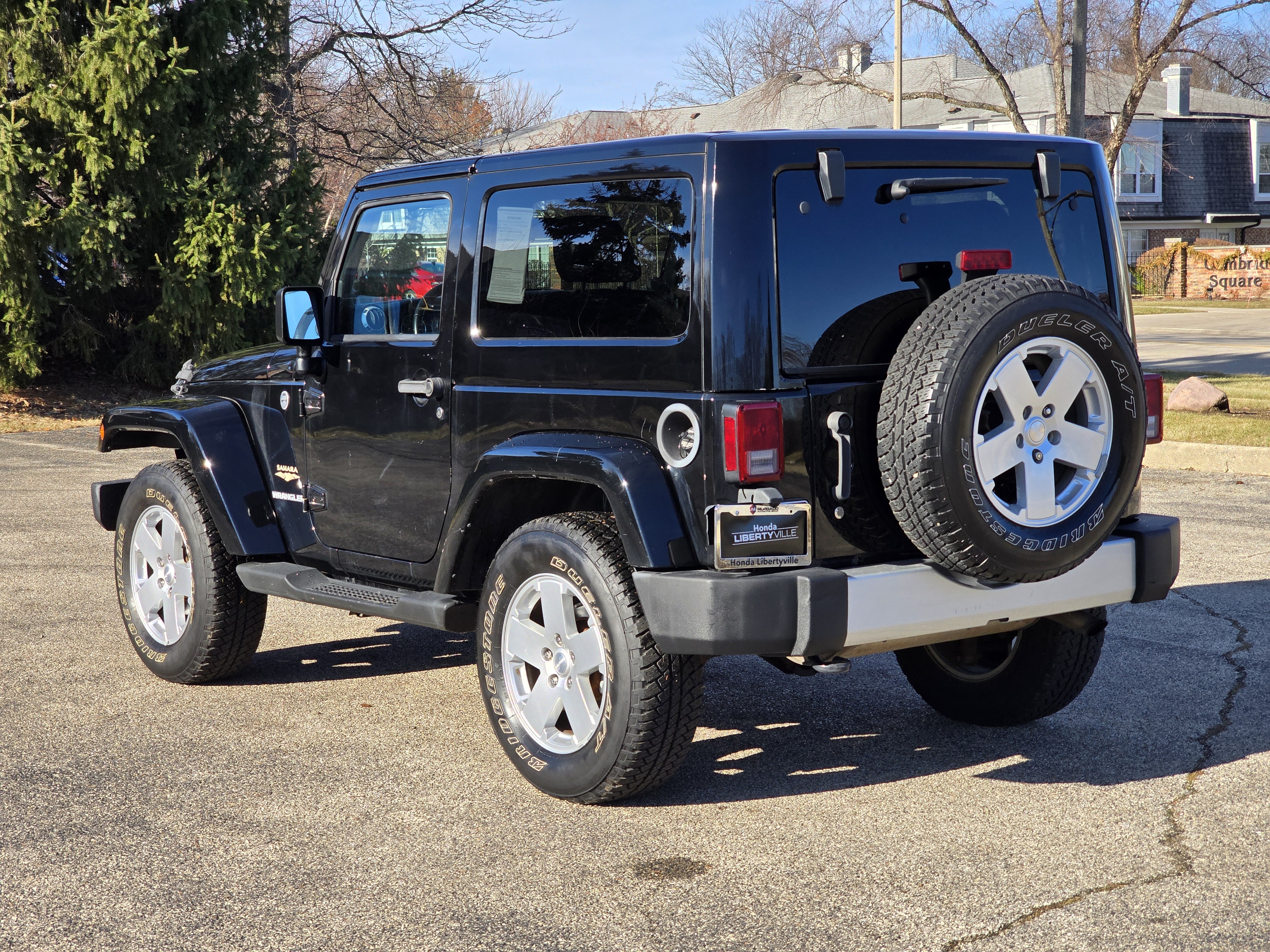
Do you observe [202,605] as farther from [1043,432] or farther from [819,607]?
[1043,432]

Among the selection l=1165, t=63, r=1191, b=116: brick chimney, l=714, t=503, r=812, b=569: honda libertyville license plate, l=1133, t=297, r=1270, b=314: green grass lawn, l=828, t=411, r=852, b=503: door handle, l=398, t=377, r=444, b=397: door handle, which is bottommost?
l=714, t=503, r=812, b=569: honda libertyville license plate

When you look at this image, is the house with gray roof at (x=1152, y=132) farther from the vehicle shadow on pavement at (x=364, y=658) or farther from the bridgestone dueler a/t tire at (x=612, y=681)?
the bridgestone dueler a/t tire at (x=612, y=681)

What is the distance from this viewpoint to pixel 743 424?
12.0 feet

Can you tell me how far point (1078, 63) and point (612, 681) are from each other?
14.4 meters

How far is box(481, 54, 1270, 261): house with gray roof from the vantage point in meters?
49.5

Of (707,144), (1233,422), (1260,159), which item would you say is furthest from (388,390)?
(1260,159)

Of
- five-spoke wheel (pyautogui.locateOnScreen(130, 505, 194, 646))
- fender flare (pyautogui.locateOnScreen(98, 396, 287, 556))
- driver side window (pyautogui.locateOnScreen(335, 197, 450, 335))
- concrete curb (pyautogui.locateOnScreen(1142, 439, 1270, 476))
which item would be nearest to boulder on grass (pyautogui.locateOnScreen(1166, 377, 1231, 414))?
concrete curb (pyautogui.locateOnScreen(1142, 439, 1270, 476))

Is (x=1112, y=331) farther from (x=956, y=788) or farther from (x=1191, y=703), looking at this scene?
(x=1191, y=703)

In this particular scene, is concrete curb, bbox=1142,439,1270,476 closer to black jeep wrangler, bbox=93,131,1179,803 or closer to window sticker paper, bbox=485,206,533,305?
black jeep wrangler, bbox=93,131,1179,803

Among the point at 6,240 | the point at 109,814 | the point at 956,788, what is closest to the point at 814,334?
the point at 956,788

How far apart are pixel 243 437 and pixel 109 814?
1877 mm

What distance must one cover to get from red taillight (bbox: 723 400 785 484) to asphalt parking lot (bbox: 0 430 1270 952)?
3.62ft

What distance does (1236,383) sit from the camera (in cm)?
1750

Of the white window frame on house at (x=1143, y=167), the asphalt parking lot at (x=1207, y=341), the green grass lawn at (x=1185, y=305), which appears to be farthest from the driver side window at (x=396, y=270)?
the white window frame on house at (x=1143, y=167)
